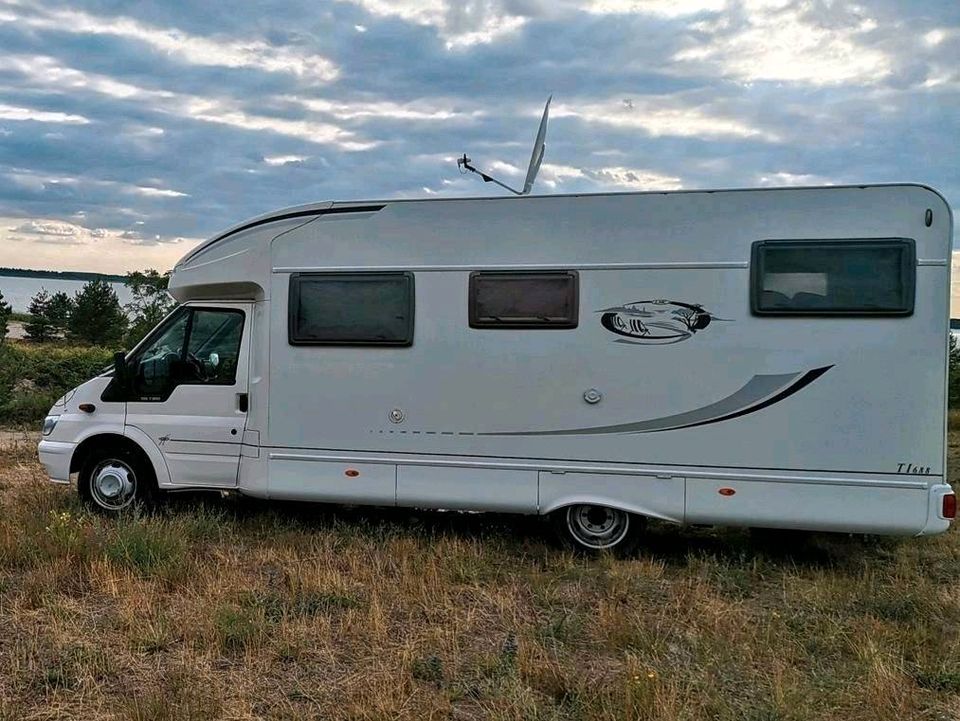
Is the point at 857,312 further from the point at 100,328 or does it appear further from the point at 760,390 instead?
the point at 100,328

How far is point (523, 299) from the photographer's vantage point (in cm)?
624

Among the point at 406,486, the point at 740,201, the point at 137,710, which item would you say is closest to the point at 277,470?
the point at 406,486

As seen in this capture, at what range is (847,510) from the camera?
5.71m

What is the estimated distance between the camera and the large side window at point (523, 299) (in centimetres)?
616

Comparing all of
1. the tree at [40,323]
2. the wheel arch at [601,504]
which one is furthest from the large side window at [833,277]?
the tree at [40,323]

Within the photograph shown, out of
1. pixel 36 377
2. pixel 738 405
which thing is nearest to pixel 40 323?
pixel 36 377

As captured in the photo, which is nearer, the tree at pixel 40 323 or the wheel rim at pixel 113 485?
the wheel rim at pixel 113 485

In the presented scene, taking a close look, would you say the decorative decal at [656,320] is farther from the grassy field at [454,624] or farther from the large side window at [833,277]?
the grassy field at [454,624]

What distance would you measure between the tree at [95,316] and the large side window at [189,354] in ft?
82.3

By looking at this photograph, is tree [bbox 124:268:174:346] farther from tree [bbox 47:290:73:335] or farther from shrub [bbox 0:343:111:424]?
tree [bbox 47:290:73:335]

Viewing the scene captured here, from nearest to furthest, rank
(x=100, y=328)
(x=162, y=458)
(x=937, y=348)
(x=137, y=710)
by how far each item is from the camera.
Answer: (x=137, y=710), (x=937, y=348), (x=162, y=458), (x=100, y=328)

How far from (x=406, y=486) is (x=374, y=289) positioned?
62.1 inches

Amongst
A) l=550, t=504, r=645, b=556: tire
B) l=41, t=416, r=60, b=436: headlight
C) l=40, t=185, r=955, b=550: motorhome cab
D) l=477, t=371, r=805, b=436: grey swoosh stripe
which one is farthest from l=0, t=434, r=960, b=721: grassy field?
l=477, t=371, r=805, b=436: grey swoosh stripe

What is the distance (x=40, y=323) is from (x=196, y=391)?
29.5 metres
